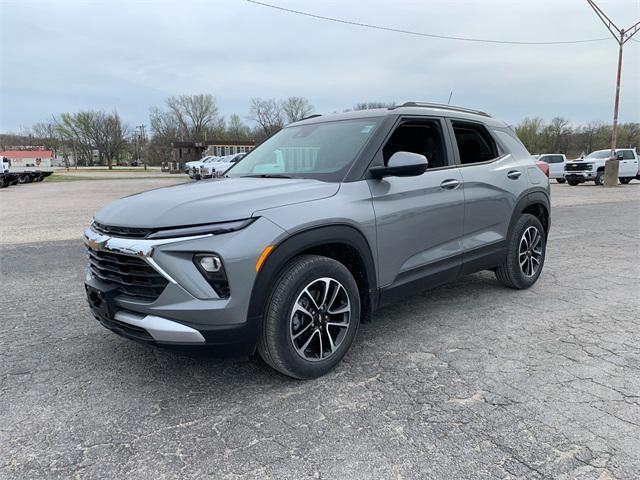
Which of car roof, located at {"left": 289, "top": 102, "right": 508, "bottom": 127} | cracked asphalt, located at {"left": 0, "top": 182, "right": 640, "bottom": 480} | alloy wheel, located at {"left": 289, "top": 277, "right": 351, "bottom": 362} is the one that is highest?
car roof, located at {"left": 289, "top": 102, "right": 508, "bottom": 127}

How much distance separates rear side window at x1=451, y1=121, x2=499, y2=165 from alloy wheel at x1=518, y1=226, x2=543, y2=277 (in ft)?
3.20

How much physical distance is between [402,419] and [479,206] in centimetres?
236

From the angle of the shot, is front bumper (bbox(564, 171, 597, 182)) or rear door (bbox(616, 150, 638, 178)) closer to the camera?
front bumper (bbox(564, 171, 597, 182))

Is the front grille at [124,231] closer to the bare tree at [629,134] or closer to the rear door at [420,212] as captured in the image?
the rear door at [420,212]

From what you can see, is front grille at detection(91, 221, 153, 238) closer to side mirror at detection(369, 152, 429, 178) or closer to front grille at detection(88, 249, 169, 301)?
front grille at detection(88, 249, 169, 301)

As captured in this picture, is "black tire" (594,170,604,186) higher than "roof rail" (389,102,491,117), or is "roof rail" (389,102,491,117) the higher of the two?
"roof rail" (389,102,491,117)

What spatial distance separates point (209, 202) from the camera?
2822 mm

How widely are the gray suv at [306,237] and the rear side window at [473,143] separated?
21 mm

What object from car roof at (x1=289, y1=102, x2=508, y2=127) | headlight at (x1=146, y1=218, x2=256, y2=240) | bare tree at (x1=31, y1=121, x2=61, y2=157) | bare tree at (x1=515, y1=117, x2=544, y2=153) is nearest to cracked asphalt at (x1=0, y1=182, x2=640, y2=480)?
headlight at (x1=146, y1=218, x2=256, y2=240)

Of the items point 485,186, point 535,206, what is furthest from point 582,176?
point 485,186

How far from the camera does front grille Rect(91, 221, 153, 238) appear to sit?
271cm

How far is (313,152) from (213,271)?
1.59 meters

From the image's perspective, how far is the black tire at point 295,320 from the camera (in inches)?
111

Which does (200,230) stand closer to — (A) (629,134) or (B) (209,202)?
(B) (209,202)
